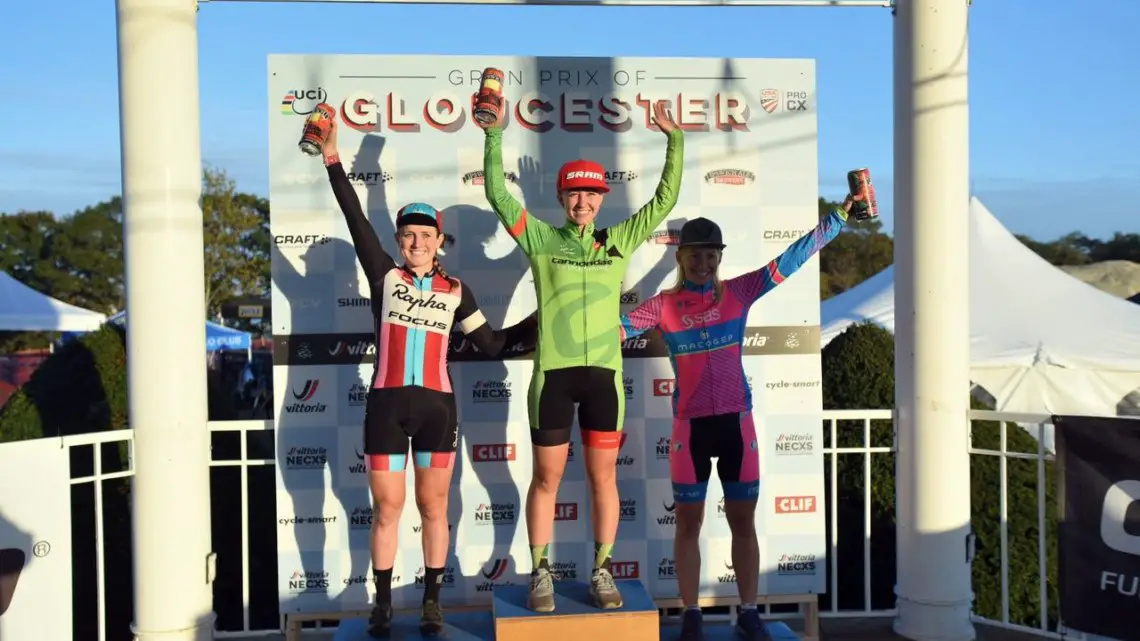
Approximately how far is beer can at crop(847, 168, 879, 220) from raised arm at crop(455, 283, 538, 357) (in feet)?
4.72

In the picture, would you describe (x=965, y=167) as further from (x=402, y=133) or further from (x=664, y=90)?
(x=402, y=133)

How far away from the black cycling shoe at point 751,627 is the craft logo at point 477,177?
2159 mm

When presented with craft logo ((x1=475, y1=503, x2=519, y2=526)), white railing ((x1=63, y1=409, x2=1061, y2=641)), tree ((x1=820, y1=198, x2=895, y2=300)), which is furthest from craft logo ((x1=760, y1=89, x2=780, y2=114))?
tree ((x1=820, y1=198, x2=895, y2=300))

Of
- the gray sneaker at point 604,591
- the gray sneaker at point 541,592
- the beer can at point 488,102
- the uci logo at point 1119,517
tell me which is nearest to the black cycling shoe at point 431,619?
the gray sneaker at point 541,592

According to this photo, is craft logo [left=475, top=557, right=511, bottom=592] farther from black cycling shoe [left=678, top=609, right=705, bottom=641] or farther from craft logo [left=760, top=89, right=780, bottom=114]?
craft logo [left=760, top=89, right=780, bottom=114]

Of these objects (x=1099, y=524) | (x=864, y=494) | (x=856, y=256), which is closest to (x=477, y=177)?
(x=864, y=494)

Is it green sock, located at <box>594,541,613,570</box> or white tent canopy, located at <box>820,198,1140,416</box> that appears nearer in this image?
green sock, located at <box>594,541,613,570</box>

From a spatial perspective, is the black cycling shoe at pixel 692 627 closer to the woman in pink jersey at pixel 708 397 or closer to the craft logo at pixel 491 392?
the woman in pink jersey at pixel 708 397

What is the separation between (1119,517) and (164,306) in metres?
4.07

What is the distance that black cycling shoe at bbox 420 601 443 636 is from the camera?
3838mm

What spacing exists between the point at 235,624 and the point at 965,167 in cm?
412

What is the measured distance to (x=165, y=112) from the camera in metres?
3.95

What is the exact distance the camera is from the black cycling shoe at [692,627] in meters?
3.85

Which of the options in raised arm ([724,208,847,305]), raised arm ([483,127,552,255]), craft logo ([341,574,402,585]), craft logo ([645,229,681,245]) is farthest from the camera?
craft logo ([645,229,681,245])
